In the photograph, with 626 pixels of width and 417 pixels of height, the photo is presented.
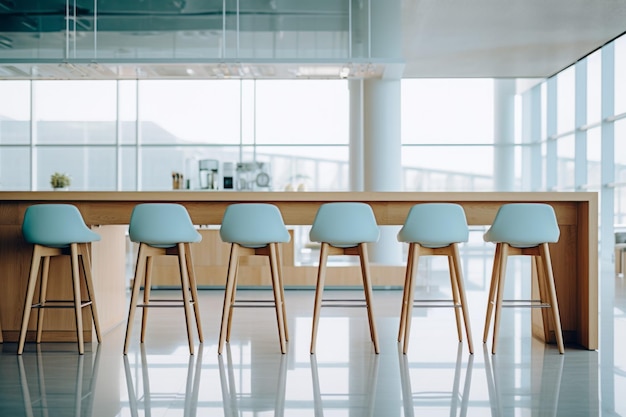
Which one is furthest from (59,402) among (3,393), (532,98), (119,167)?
(532,98)

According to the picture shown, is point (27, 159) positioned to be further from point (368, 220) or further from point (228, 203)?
point (368, 220)

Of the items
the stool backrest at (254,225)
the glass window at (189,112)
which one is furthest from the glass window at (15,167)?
the stool backrest at (254,225)

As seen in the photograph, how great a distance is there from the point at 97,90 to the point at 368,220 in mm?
9137

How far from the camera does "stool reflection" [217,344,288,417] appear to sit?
2947 millimetres

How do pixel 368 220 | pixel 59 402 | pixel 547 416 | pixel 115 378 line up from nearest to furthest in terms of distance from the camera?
1. pixel 547 416
2. pixel 59 402
3. pixel 115 378
4. pixel 368 220

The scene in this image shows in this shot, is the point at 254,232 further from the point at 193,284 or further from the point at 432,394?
the point at 432,394

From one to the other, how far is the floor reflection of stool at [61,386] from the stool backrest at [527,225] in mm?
2356

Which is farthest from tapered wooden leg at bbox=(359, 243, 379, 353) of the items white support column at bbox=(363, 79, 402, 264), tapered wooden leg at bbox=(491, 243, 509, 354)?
white support column at bbox=(363, 79, 402, 264)

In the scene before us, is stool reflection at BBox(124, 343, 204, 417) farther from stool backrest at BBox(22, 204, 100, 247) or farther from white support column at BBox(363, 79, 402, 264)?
white support column at BBox(363, 79, 402, 264)

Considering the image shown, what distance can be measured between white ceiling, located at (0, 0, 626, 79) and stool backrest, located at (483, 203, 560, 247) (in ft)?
7.70

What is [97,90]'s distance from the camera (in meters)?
12.1

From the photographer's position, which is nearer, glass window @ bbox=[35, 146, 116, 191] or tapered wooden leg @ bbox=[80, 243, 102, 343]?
tapered wooden leg @ bbox=[80, 243, 102, 343]

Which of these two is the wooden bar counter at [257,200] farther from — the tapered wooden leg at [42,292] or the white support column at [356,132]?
the white support column at [356,132]

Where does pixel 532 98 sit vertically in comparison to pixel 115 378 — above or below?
above
